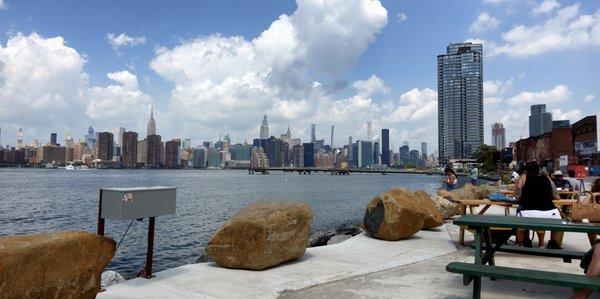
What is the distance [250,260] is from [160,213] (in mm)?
1578

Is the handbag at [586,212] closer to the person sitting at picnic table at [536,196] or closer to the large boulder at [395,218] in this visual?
the person sitting at picnic table at [536,196]

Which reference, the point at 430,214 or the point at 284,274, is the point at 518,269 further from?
the point at 430,214

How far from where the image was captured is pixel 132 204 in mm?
6035

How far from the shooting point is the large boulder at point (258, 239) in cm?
699

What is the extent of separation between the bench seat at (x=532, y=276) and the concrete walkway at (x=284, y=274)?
2.29m

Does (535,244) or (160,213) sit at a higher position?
(160,213)

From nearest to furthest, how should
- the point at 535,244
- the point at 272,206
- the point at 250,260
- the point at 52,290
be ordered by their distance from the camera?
the point at 52,290, the point at 250,260, the point at 272,206, the point at 535,244

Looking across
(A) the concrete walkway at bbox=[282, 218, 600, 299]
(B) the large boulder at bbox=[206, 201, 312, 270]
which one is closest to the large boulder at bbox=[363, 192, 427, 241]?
(A) the concrete walkway at bbox=[282, 218, 600, 299]

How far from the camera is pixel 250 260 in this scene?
699 centimetres

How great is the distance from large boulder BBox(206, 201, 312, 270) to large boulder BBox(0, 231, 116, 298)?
92.8 inches

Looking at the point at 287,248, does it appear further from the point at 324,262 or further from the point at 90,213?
the point at 90,213

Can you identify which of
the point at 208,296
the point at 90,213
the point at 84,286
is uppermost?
the point at 84,286

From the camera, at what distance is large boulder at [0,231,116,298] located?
12.9 ft

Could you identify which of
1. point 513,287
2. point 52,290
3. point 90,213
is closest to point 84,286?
point 52,290
